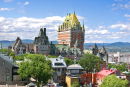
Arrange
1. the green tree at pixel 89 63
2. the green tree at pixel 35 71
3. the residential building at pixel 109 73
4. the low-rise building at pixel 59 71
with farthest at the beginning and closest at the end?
the green tree at pixel 89 63 → the low-rise building at pixel 59 71 → the residential building at pixel 109 73 → the green tree at pixel 35 71

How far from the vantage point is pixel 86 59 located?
149 metres

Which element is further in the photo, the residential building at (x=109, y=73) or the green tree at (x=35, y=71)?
the residential building at (x=109, y=73)

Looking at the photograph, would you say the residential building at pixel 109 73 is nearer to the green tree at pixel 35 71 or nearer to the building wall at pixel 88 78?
the building wall at pixel 88 78

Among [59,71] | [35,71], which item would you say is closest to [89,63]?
[59,71]

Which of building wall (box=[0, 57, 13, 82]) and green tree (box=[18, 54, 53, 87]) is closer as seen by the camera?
green tree (box=[18, 54, 53, 87])

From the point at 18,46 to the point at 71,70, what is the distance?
265 feet

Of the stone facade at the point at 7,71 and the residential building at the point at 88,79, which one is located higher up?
the stone facade at the point at 7,71

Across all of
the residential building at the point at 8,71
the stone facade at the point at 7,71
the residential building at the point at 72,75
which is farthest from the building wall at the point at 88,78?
the stone facade at the point at 7,71

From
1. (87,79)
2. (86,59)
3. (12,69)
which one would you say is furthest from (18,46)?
(12,69)

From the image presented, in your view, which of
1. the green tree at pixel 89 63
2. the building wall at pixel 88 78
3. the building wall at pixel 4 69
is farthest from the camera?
the green tree at pixel 89 63

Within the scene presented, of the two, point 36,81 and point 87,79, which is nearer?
point 36,81

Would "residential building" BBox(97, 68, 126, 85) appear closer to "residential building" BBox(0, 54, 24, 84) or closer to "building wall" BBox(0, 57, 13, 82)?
"residential building" BBox(0, 54, 24, 84)

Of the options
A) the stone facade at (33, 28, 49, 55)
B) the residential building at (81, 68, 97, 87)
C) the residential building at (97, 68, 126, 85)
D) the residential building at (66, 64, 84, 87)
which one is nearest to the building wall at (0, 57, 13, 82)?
the residential building at (66, 64, 84, 87)

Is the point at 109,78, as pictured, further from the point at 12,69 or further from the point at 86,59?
the point at 86,59
